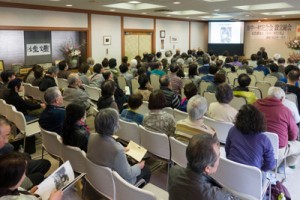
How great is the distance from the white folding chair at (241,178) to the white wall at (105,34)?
28.9ft

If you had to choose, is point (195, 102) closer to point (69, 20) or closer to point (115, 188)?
point (115, 188)

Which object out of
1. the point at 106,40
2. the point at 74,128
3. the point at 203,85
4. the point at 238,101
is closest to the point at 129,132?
the point at 74,128

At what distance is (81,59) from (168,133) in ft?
26.1

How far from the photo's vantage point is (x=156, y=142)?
314 cm

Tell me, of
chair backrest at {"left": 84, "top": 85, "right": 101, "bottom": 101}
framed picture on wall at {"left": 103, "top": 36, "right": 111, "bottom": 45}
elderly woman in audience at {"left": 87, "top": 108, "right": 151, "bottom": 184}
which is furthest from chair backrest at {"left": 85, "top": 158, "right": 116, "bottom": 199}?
framed picture on wall at {"left": 103, "top": 36, "right": 111, "bottom": 45}

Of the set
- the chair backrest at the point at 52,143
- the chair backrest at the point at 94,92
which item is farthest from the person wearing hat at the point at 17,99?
the chair backrest at the point at 52,143

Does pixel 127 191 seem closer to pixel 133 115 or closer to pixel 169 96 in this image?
pixel 133 115

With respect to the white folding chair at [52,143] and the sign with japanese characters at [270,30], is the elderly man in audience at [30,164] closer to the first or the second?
the white folding chair at [52,143]

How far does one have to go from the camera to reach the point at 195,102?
9.73 feet

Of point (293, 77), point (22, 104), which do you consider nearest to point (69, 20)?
point (22, 104)

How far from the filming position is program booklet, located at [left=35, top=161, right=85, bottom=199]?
7.16 feet

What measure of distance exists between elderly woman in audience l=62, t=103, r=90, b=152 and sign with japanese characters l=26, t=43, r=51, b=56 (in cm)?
685

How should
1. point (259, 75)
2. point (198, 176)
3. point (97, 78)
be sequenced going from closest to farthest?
1. point (198, 176)
2. point (97, 78)
3. point (259, 75)

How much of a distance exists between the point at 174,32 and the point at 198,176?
13.6m
